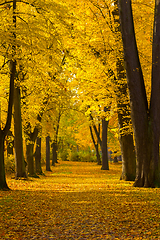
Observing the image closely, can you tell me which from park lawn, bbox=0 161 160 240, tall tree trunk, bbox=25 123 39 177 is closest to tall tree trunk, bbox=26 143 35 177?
tall tree trunk, bbox=25 123 39 177

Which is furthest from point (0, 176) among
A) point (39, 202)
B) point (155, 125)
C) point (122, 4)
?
point (122, 4)

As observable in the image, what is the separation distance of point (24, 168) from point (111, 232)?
10324 millimetres

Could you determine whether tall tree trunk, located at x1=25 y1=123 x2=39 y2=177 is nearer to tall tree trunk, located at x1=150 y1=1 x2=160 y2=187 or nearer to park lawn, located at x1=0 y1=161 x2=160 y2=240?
park lawn, located at x1=0 y1=161 x2=160 y2=240

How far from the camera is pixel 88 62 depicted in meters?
12.6

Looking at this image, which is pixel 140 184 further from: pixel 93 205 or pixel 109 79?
pixel 109 79

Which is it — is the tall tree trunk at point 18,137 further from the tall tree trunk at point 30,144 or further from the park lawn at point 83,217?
the park lawn at point 83,217

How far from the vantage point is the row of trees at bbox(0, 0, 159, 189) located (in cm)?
898

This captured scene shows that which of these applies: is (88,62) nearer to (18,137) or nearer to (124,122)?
(124,122)

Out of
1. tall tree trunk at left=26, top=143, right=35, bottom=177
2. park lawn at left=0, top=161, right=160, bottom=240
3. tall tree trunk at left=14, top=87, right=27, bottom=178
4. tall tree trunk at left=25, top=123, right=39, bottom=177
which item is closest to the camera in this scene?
park lawn at left=0, top=161, right=160, bottom=240

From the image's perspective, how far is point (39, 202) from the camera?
763 centimetres

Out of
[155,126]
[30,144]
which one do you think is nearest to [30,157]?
[30,144]

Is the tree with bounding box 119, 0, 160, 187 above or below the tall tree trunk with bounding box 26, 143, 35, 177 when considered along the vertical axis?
above

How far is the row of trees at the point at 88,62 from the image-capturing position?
898cm

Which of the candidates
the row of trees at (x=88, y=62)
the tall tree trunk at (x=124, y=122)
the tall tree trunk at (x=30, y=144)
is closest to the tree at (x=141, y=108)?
the row of trees at (x=88, y=62)
